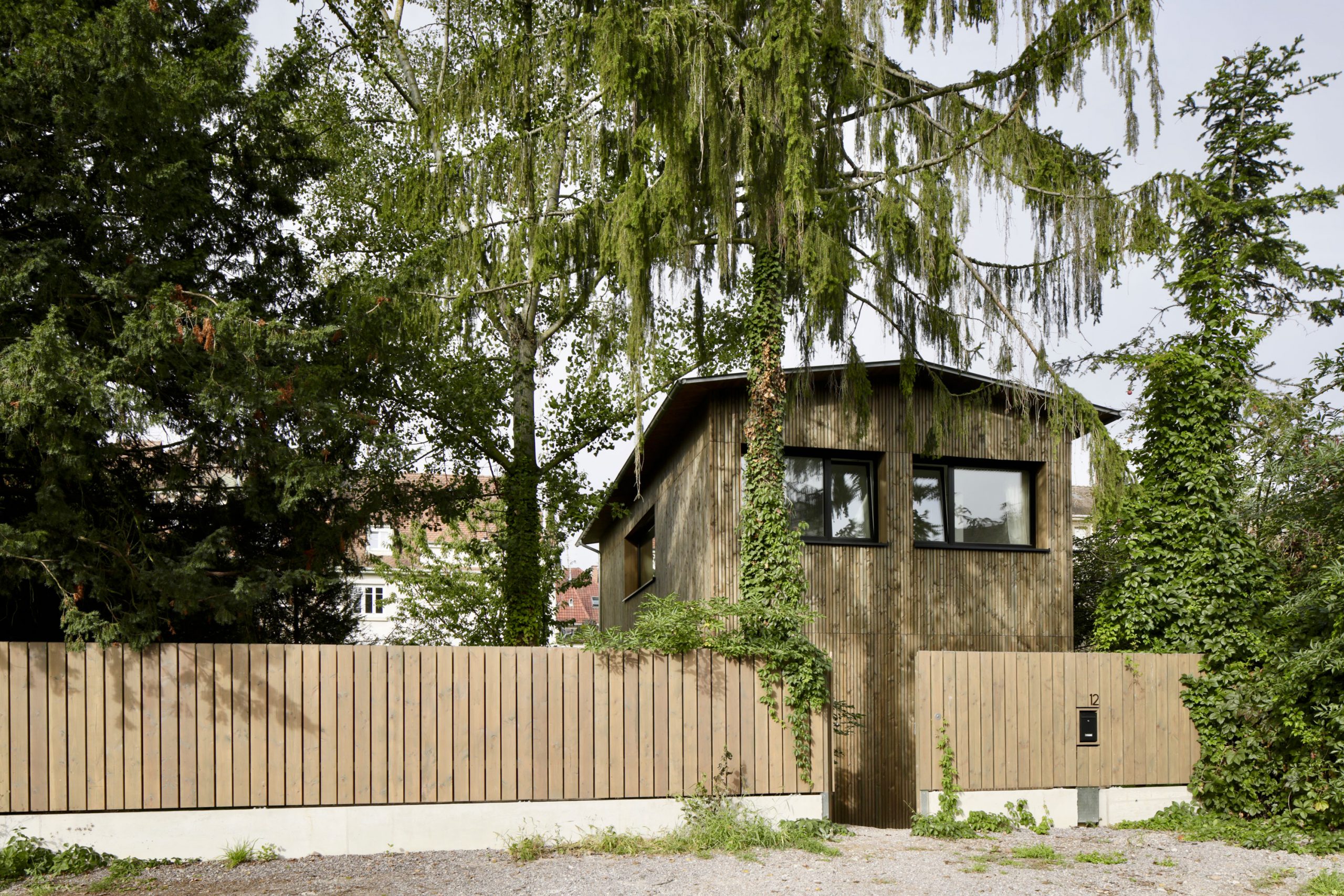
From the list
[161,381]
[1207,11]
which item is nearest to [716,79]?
[1207,11]

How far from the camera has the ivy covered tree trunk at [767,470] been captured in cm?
991

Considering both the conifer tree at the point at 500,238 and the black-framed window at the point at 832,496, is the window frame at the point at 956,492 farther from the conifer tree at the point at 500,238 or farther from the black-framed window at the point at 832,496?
the conifer tree at the point at 500,238

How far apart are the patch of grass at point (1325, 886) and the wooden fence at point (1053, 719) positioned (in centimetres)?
266

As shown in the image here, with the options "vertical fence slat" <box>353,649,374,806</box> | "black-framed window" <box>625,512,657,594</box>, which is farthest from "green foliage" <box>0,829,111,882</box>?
"black-framed window" <box>625,512,657,594</box>

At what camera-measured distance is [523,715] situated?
877 cm

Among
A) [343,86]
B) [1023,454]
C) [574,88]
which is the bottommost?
[1023,454]

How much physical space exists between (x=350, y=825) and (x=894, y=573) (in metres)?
7.16

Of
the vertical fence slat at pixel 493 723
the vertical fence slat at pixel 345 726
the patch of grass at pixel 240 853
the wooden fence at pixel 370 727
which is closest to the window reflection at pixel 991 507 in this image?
the wooden fence at pixel 370 727

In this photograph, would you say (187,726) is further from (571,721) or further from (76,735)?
(571,721)

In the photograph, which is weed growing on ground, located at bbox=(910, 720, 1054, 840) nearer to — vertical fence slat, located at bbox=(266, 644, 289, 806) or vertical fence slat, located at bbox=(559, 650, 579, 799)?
vertical fence slat, located at bbox=(559, 650, 579, 799)

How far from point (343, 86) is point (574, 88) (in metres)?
10.1

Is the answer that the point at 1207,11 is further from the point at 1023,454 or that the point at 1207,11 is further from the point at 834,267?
the point at 1023,454

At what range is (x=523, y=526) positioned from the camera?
17.4 m

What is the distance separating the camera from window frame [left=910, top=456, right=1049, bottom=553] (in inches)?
508
